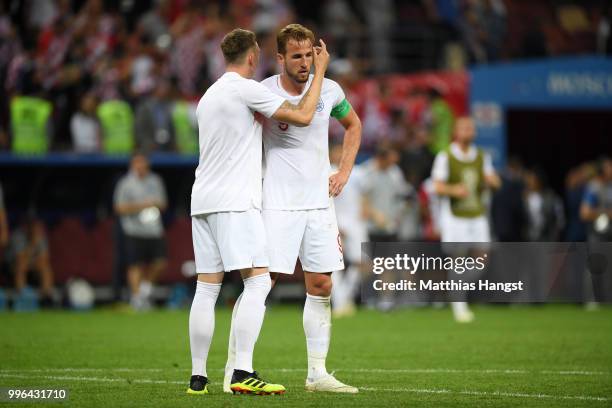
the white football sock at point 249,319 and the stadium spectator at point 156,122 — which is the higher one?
the stadium spectator at point 156,122

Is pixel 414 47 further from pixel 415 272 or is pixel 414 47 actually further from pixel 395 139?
pixel 415 272

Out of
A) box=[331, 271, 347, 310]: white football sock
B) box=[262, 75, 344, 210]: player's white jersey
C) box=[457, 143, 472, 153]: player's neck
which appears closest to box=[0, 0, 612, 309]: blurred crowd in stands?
box=[331, 271, 347, 310]: white football sock

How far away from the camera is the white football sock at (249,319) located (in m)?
8.81

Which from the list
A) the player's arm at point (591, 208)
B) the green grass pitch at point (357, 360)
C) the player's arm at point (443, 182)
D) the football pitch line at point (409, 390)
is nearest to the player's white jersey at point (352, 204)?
the green grass pitch at point (357, 360)

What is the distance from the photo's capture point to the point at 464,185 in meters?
17.0

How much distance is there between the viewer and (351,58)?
25.8 m

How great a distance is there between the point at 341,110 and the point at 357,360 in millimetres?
3070

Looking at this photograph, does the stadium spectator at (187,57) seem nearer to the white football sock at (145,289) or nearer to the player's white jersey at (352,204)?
the white football sock at (145,289)

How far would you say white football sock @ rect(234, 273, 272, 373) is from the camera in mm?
8812

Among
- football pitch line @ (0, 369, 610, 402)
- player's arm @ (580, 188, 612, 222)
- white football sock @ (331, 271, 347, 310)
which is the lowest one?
white football sock @ (331, 271, 347, 310)
